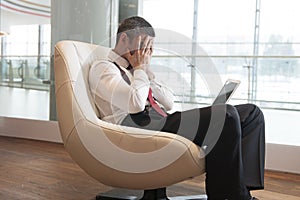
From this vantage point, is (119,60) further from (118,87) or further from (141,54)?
(118,87)

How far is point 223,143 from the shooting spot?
4.77ft

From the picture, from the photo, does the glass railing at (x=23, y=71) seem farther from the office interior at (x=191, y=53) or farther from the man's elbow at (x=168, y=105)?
the man's elbow at (x=168, y=105)

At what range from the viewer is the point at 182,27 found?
4.64 meters

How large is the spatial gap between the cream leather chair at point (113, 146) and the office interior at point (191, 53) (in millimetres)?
1172

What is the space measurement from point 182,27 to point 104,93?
3.18 m

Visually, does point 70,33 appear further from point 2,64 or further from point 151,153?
point 151,153

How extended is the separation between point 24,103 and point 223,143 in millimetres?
3956

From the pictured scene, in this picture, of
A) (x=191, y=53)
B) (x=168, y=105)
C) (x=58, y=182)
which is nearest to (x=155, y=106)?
(x=168, y=105)

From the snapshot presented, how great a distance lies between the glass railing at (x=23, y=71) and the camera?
182 inches

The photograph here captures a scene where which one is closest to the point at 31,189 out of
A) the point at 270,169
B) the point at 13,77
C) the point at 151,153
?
the point at 151,153

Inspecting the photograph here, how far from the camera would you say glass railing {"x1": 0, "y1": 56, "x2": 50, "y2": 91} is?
15.2 feet

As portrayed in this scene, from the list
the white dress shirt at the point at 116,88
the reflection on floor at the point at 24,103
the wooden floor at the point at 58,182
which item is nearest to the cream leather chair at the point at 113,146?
the white dress shirt at the point at 116,88

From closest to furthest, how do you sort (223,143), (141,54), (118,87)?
(223,143)
(118,87)
(141,54)

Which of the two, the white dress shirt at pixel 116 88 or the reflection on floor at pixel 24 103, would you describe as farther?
the reflection on floor at pixel 24 103
